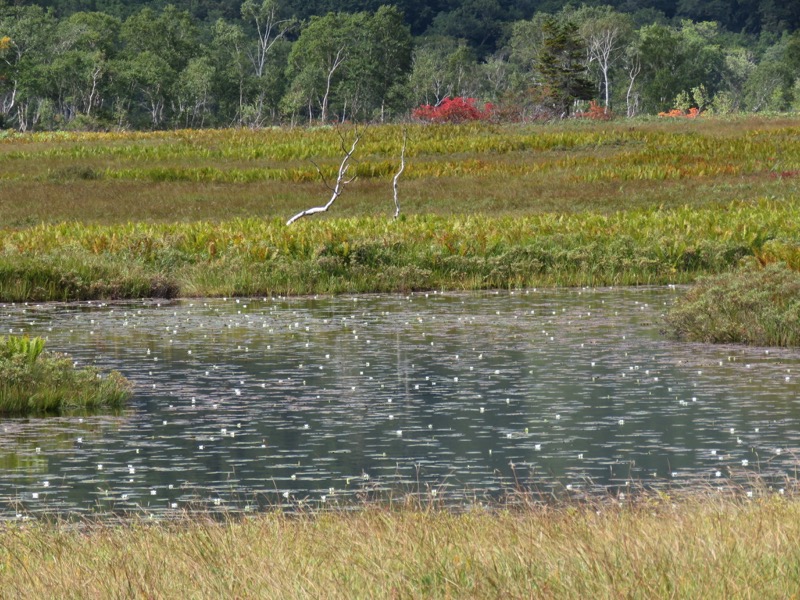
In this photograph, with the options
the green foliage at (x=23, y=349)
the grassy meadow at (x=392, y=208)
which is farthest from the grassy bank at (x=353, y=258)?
the green foliage at (x=23, y=349)

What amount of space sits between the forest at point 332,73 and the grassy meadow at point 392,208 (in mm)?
34807

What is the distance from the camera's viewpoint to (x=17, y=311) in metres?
25.5

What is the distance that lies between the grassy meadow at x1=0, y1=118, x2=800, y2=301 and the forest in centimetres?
3481

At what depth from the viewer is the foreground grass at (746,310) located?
62.6 feet

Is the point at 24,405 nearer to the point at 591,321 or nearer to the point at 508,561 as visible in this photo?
the point at 508,561

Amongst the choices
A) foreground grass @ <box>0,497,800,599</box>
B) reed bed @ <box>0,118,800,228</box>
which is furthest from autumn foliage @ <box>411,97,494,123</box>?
foreground grass @ <box>0,497,800,599</box>

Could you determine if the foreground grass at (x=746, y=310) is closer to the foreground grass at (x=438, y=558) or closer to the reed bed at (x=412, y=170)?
the foreground grass at (x=438, y=558)

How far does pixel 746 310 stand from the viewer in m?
19.5

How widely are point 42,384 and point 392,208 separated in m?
29.2

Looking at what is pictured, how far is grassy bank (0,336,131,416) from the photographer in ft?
47.7

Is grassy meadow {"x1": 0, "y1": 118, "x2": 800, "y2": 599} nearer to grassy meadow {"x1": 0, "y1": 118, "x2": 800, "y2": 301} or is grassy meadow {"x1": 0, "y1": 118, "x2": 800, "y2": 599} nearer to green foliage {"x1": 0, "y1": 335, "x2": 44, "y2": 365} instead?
grassy meadow {"x1": 0, "y1": 118, "x2": 800, "y2": 301}

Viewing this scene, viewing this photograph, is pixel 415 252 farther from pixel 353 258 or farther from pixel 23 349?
pixel 23 349

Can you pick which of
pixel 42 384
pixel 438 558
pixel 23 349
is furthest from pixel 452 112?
pixel 438 558

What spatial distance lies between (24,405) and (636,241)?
1896 centimetres
